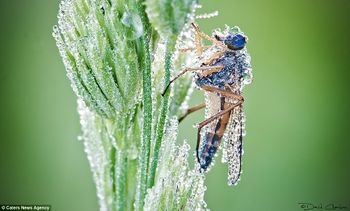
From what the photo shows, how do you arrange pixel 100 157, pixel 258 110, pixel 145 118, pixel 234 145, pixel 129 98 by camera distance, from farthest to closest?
1. pixel 258 110
2. pixel 234 145
3. pixel 100 157
4. pixel 129 98
5. pixel 145 118

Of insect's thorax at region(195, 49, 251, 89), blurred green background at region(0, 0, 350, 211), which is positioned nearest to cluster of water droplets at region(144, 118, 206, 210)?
insect's thorax at region(195, 49, 251, 89)

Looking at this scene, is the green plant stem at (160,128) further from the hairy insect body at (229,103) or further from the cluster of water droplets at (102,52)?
the hairy insect body at (229,103)

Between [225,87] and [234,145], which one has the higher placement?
[225,87]

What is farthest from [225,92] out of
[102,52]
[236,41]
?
[102,52]

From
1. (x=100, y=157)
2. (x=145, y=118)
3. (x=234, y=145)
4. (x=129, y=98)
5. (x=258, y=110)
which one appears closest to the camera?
(x=145, y=118)

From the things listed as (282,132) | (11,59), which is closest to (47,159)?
(11,59)

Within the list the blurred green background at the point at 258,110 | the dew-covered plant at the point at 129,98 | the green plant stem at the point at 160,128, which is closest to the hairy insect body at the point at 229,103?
the dew-covered plant at the point at 129,98

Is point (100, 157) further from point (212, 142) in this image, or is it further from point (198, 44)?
point (198, 44)
